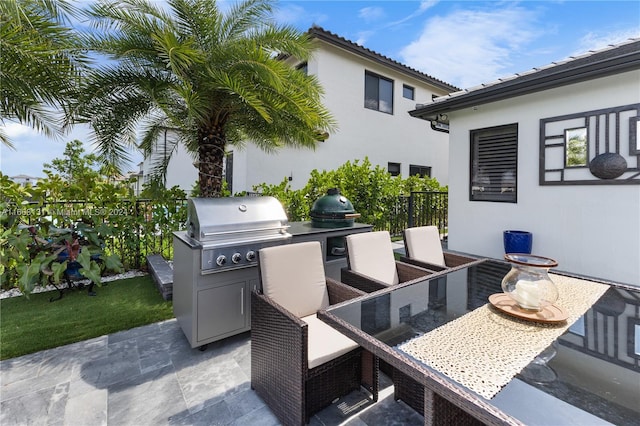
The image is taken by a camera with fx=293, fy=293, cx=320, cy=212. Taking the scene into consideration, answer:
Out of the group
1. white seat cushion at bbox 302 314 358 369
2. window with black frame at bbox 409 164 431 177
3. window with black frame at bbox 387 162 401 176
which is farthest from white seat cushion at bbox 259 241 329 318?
window with black frame at bbox 409 164 431 177

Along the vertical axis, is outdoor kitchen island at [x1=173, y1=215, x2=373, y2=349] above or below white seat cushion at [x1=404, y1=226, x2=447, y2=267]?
below

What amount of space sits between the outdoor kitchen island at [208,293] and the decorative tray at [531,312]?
2032 millimetres

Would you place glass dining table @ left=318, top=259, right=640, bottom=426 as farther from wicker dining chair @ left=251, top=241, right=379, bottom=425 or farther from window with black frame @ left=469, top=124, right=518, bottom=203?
window with black frame @ left=469, top=124, right=518, bottom=203

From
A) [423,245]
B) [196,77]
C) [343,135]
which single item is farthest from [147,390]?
[343,135]

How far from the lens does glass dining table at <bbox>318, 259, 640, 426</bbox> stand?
3.47ft

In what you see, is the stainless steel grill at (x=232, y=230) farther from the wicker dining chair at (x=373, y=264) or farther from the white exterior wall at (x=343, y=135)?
the white exterior wall at (x=343, y=135)

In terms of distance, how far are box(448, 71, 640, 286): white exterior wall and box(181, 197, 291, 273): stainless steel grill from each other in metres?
4.80

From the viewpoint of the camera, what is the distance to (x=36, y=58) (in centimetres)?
357

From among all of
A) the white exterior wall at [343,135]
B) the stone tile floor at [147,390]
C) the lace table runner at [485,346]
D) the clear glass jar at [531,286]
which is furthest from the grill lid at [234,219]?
the white exterior wall at [343,135]

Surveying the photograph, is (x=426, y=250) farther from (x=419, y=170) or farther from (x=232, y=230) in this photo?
(x=419, y=170)

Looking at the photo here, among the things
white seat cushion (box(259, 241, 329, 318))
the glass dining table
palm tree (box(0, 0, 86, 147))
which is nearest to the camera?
the glass dining table

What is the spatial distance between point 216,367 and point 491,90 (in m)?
6.23

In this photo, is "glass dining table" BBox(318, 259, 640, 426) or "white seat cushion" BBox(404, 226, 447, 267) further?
"white seat cushion" BBox(404, 226, 447, 267)

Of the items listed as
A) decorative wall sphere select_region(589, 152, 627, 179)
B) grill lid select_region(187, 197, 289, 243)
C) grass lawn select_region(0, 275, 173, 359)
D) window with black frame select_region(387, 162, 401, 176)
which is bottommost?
grass lawn select_region(0, 275, 173, 359)
